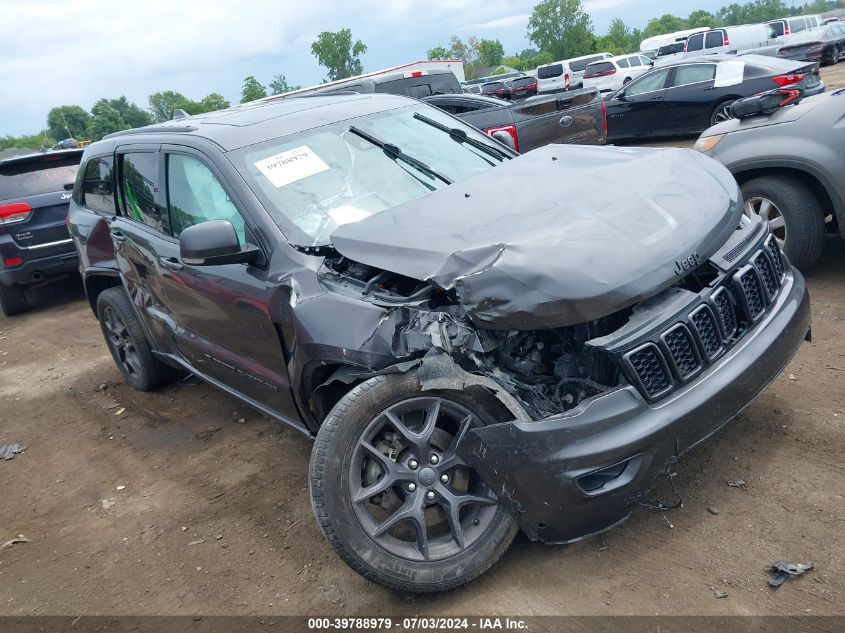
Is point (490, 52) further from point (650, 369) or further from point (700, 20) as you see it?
point (650, 369)

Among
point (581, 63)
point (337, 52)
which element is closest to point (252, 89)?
point (337, 52)

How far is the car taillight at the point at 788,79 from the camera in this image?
10773mm

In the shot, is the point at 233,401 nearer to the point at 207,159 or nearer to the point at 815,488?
the point at 207,159

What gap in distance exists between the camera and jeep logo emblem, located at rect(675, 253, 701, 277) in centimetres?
263

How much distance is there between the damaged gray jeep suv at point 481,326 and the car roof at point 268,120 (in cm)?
5

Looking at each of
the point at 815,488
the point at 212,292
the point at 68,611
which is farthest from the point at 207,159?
the point at 815,488

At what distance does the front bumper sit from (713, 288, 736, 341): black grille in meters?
0.21

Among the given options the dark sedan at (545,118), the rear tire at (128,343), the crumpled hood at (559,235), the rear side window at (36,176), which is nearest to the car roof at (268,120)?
the crumpled hood at (559,235)

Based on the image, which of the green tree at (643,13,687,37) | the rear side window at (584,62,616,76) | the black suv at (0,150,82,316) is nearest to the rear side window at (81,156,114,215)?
the black suv at (0,150,82,316)

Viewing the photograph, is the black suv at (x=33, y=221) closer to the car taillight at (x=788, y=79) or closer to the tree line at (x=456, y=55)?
the car taillight at (x=788, y=79)

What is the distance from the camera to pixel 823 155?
4.61 metres

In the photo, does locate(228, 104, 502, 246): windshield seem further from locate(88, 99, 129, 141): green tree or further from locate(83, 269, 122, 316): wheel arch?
locate(88, 99, 129, 141): green tree

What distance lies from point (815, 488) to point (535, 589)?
1285 mm

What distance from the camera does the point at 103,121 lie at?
83.2 m
